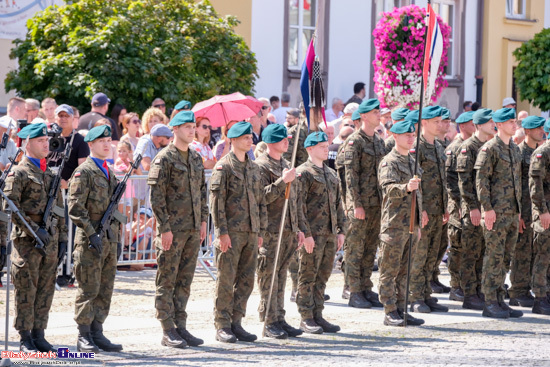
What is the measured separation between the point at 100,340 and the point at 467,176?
5.14 m

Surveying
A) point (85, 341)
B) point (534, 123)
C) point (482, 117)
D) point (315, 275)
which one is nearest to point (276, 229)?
point (315, 275)

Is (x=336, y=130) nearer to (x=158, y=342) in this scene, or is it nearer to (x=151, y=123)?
(x=151, y=123)

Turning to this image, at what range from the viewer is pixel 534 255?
13648 mm

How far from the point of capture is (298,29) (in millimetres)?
25750

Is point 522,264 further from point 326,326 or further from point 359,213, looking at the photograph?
point 326,326

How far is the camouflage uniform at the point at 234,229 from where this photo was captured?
424 inches


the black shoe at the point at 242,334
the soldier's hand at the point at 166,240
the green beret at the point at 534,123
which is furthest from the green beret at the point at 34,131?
the green beret at the point at 534,123

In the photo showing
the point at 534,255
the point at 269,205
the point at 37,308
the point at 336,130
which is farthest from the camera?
the point at 336,130

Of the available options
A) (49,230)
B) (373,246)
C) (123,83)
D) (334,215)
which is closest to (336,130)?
(123,83)

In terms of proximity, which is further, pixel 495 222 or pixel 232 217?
pixel 495 222

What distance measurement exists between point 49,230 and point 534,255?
620cm

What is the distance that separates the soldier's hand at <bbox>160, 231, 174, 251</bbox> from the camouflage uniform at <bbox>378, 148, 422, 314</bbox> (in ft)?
8.33

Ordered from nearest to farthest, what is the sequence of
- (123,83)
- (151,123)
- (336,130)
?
1. (151,123)
2. (123,83)
3. (336,130)

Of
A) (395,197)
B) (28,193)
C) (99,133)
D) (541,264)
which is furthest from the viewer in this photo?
(541,264)
